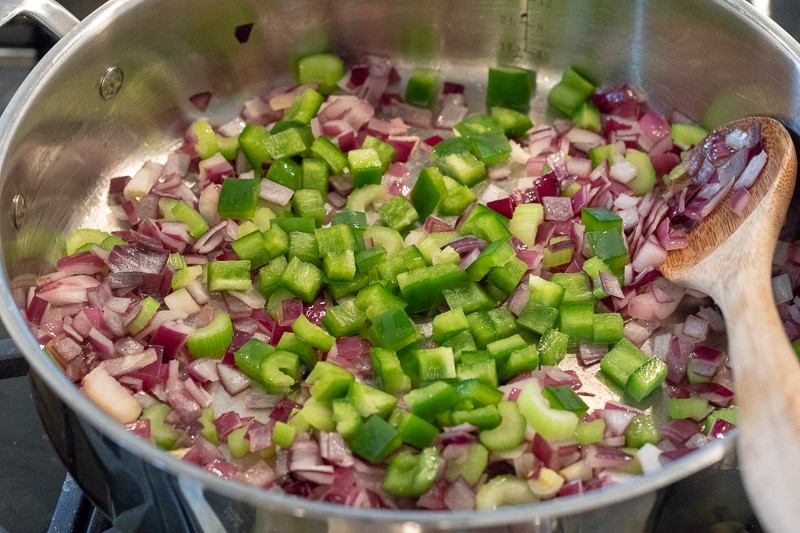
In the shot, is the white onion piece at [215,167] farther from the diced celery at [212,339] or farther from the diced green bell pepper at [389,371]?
the diced green bell pepper at [389,371]

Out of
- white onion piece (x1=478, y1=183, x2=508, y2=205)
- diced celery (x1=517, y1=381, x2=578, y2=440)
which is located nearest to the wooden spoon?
diced celery (x1=517, y1=381, x2=578, y2=440)

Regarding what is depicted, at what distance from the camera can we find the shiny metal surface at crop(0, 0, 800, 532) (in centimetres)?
134

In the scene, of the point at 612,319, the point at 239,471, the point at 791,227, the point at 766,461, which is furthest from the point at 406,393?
the point at 791,227

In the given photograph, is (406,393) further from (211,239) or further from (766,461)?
(766,461)

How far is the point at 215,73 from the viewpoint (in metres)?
2.05

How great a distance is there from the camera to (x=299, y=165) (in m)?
1.96

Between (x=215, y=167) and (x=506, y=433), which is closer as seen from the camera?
(x=506, y=433)

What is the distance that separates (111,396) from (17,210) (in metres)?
0.43

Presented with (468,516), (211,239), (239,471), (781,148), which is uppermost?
(781,148)

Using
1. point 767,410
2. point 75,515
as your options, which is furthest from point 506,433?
point 75,515

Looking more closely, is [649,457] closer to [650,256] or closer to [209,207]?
[650,256]

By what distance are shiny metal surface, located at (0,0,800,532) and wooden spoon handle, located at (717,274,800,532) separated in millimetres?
177

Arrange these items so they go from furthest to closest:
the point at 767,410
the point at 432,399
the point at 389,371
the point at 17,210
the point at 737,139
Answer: the point at 737,139 → the point at 17,210 → the point at 389,371 → the point at 432,399 → the point at 767,410

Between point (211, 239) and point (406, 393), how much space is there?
56 cm
